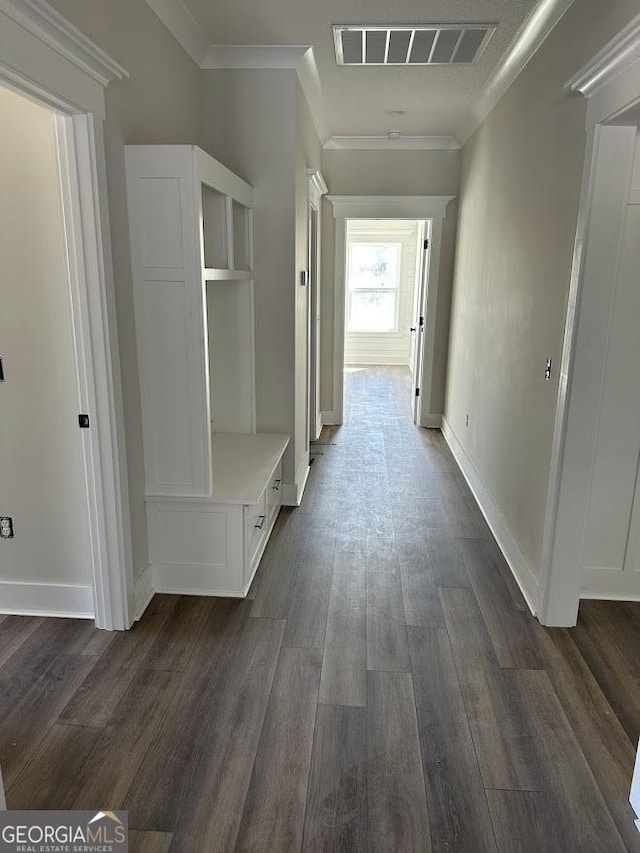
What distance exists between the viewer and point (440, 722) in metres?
2.09

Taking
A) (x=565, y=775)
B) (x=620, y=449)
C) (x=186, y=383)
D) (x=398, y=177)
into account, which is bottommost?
(x=565, y=775)

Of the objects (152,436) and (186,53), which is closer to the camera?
(152,436)

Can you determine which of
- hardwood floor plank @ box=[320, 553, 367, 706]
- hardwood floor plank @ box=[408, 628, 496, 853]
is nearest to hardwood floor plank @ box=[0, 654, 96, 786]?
hardwood floor plank @ box=[320, 553, 367, 706]

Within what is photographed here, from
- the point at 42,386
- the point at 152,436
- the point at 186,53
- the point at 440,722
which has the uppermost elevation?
the point at 186,53

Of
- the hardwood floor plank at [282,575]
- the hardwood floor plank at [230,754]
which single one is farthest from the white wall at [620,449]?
the hardwood floor plank at [230,754]

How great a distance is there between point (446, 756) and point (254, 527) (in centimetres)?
145

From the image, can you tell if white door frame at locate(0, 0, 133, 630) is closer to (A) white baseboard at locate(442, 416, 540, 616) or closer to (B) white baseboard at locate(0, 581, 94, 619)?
(B) white baseboard at locate(0, 581, 94, 619)

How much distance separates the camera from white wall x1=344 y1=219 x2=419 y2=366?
9.62 meters

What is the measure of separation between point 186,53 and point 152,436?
200cm

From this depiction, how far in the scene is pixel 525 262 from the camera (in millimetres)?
3154

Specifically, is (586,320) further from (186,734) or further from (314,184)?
(314,184)

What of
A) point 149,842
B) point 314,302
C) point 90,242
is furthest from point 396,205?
point 149,842

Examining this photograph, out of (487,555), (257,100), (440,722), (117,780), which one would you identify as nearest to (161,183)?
(257,100)

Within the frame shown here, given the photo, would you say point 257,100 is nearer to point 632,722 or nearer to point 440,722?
point 440,722
